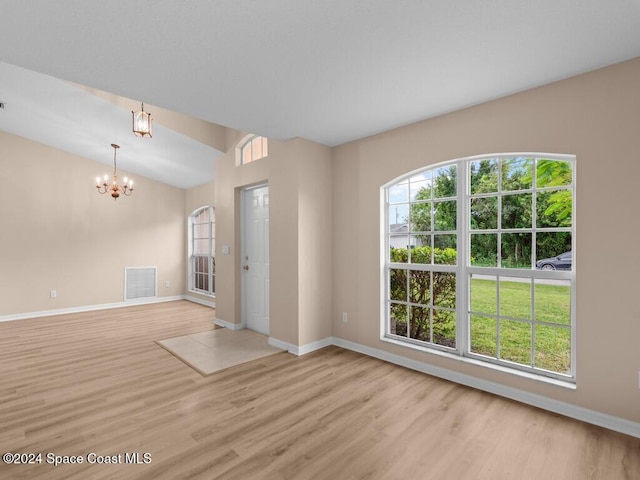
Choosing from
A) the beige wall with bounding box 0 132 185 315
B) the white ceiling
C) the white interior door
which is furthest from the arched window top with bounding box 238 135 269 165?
the beige wall with bounding box 0 132 185 315

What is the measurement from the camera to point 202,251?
7.25m

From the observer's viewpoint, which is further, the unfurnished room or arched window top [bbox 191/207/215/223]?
arched window top [bbox 191/207/215/223]

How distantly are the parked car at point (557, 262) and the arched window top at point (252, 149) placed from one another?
3.48 metres

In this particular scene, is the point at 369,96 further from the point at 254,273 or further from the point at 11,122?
the point at 11,122

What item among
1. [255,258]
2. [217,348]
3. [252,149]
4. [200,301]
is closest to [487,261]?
[255,258]

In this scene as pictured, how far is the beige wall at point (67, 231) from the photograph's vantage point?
18.2 ft

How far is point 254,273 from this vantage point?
4754mm

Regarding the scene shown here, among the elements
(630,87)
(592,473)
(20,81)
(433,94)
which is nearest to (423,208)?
(433,94)

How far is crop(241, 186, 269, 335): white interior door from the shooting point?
454 cm

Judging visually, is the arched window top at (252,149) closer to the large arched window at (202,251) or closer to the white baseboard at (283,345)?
the large arched window at (202,251)

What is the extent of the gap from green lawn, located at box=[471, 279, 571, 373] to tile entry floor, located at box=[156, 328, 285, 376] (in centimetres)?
233

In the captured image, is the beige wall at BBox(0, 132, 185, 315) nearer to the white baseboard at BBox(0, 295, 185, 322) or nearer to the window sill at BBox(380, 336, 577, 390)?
the white baseboard at BBox(0, 295, 185, 322)

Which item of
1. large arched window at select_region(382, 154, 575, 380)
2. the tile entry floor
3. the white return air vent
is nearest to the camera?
large arched window at select_region(382, 154, 575, 380)

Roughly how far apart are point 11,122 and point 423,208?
650 cm
